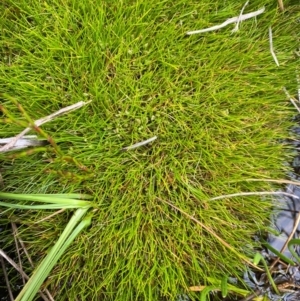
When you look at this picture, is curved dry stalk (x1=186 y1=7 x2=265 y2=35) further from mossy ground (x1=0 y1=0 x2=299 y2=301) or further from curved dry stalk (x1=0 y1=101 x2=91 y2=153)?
curved dry stalk (x1=0 y1=101 x2=91 y2=153)

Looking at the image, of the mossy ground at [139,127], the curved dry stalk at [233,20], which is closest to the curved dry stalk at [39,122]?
the mossy ground at [139,127]

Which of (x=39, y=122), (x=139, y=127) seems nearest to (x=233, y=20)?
(x=139, y=127)

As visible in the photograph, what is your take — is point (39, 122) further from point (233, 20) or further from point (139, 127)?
point (233, 20)

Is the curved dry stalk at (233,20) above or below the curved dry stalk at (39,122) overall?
above

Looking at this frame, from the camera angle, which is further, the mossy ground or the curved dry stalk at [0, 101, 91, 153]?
the mossy ground

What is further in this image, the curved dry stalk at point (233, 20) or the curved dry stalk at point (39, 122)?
the curved dry stalk at point (233, 20)

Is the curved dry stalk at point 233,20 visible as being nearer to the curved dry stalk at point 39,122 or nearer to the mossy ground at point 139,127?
the mossy ground at point 139,127

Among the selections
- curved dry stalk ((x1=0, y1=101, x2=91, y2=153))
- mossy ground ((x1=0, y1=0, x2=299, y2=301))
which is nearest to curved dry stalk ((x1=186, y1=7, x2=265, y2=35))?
mossy ground ((x1=0, y1=0, x2=299, y2=301))

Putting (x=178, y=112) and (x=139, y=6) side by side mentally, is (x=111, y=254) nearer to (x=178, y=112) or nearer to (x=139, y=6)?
(x=178, y=112)

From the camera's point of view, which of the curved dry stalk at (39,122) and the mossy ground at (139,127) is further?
the mossy ground at (139,127)

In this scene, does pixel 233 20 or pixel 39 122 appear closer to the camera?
pixel 39 122
